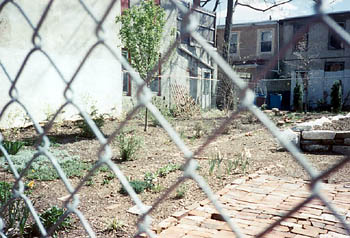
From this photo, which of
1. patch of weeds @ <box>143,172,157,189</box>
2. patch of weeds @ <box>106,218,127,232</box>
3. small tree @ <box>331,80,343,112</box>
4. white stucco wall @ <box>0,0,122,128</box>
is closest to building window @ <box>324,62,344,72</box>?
small tree @ <box>331,80,343,112</box>

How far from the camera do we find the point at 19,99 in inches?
38.9

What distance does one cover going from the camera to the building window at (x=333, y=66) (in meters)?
17.7

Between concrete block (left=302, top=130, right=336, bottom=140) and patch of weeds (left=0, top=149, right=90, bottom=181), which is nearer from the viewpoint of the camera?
patch of weeds (left=0, top=149, right=90, bottom=181)

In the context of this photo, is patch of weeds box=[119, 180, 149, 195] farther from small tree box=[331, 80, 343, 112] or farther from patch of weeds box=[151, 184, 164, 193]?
small tree box=[331, 80, 343, 112]

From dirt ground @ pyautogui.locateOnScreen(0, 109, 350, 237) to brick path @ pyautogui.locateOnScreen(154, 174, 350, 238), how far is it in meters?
0.30

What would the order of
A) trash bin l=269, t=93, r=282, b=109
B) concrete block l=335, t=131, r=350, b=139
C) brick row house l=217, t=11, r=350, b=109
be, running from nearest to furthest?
concrete block l=335, t=131, r=350, b=139
brick row house l=217, t=11, r=350, b=109
trash bin l=269, t=93, r=282, b=109

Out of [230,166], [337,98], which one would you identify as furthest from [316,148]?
[337,98]

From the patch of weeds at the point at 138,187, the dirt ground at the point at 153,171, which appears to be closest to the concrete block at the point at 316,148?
the dirt ground at the point at 153,171

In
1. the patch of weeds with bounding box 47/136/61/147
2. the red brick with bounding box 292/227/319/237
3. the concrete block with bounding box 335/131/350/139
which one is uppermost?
the concrete block with bounding box 335/131/350/139

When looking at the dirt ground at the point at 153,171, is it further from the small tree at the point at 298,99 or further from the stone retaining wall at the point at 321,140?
the small tree at the point at 298,99

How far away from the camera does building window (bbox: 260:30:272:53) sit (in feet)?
64.1

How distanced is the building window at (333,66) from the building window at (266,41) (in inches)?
131

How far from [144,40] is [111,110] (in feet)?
10.2

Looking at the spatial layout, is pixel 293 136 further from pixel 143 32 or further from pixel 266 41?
pixel 266 41
